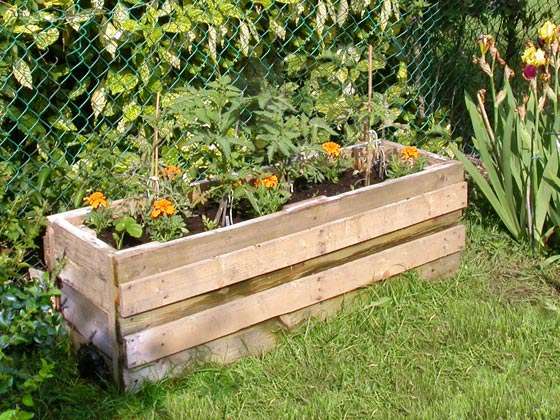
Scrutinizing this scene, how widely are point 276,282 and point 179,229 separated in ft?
1.44

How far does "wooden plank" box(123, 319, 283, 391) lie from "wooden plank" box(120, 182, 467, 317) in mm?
230

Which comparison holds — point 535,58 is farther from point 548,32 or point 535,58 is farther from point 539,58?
point 548,32

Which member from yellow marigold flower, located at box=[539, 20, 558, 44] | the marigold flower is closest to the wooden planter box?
the marigold flower

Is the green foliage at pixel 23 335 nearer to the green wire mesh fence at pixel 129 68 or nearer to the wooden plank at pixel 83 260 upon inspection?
the wooden plank at pixel 83 260

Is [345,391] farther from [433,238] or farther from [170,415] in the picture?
[433,238]

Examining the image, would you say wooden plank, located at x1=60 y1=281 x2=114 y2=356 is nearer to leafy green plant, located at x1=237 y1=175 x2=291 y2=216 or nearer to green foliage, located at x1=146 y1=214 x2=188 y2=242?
green foliage, located at x1=146 y1=214 x2=188 y2=242

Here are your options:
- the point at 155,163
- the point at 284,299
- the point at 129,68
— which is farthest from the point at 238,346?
the point at 129,68

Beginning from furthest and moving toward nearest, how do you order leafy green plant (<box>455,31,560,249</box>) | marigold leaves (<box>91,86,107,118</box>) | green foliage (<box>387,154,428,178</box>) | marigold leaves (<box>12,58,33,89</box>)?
1. leafy green plant (<box>455,31,560,249</box>)
2. green foliage (<box>387,154,428,178</box>)
3. marigold leaves (<box>91,86,107,118</box>)
4. marigold leaves (<box>12,58,33,89</box>)

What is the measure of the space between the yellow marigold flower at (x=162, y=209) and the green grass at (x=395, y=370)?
0.59 metres

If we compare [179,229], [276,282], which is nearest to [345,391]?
[276,282]

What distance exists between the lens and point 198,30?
14.3 ft

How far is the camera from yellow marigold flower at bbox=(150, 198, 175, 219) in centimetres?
358

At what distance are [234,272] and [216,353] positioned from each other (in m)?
0.32

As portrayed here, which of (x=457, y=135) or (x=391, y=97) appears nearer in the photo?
(x=391, y=97)
